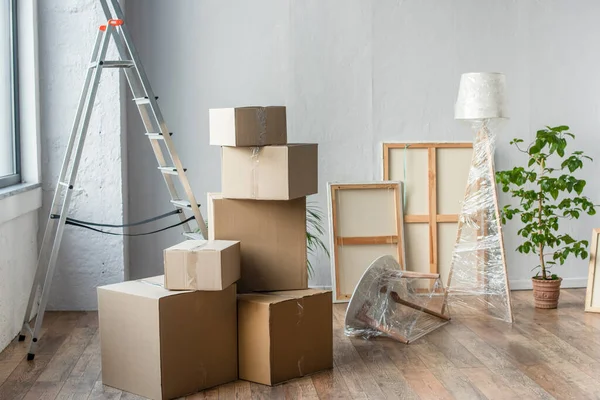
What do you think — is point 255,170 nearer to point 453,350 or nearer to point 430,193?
point 453,350

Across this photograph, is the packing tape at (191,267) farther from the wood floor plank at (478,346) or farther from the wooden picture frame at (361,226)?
the wooden picture frame at (361,226)

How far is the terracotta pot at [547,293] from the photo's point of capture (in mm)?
4504

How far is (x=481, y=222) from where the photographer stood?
14.7 ft

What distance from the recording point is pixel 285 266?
3.39 m

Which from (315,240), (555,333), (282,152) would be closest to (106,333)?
(282,152)

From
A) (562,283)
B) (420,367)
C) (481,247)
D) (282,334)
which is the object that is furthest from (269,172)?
(562,283)

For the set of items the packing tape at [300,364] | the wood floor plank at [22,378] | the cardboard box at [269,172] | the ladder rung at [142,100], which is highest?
the ladder rung at [142,100]

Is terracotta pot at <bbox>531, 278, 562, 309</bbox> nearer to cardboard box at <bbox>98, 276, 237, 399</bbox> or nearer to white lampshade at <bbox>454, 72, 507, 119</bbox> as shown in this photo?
white lampshade at <bbox>454, 72, 507, 119</bbox>

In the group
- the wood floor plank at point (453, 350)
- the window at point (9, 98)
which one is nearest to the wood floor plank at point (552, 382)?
the wood floor plank at point (453, 350)

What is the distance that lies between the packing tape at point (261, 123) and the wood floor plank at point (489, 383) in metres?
1.36

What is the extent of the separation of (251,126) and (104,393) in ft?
4.16

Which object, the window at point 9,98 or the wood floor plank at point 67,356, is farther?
the window at point 9,98

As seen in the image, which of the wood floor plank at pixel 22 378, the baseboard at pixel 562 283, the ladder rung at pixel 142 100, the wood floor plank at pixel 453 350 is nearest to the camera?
the wood floor plank at pixel 22 378

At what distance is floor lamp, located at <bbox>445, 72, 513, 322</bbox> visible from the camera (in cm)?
A: 425
